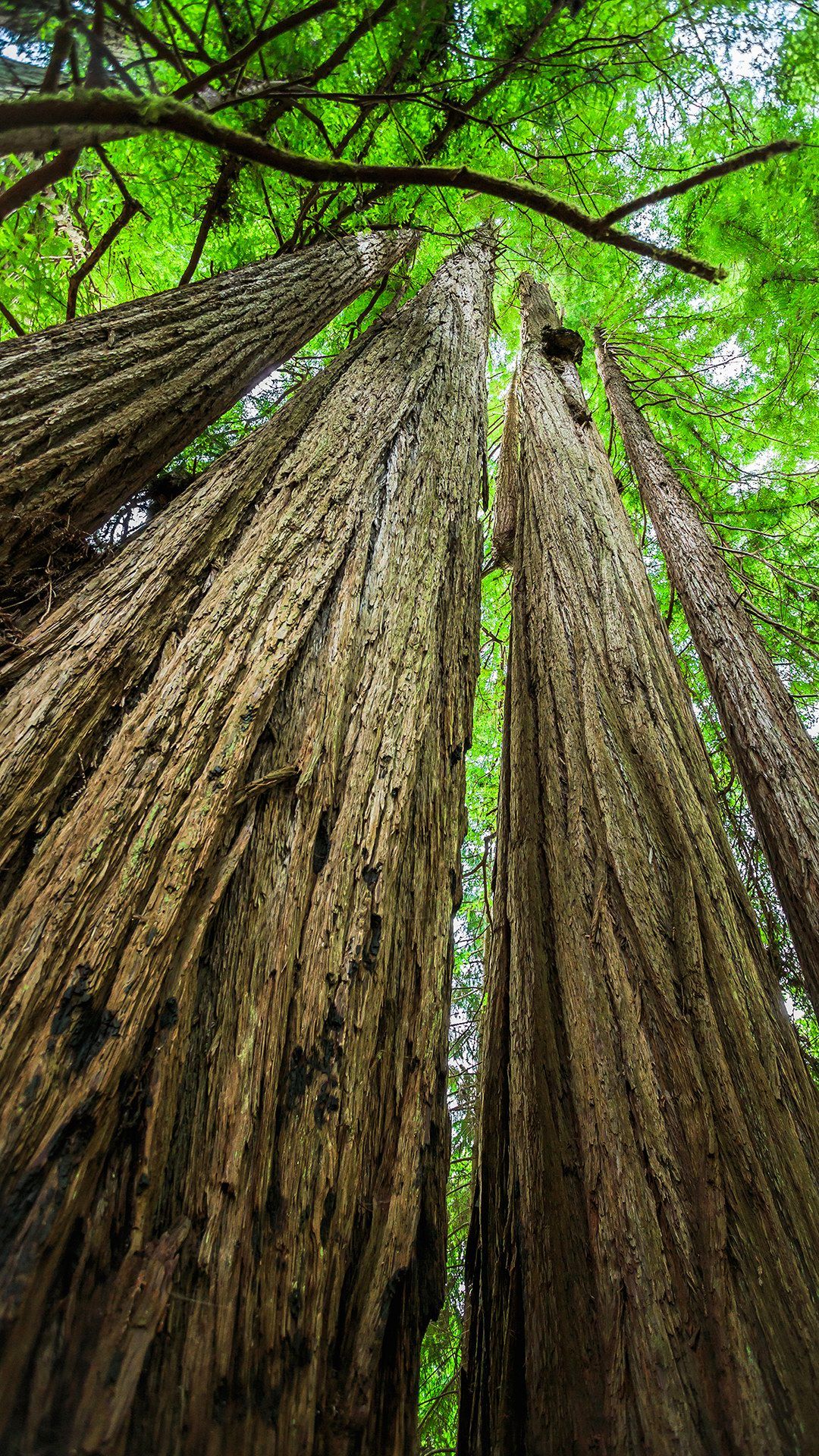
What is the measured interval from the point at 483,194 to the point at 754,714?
10.8ft

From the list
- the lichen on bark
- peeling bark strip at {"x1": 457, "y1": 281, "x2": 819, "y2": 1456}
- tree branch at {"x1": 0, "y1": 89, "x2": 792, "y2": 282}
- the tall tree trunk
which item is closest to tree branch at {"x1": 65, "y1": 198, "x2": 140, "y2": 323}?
the lichen on bark

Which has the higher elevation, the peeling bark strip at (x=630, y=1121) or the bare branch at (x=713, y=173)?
the bare branch at (x=713, y=173)

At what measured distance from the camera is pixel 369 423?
2391 millimetres

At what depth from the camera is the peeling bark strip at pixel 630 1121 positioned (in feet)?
3.43

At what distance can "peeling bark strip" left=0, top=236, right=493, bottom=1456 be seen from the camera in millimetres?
719

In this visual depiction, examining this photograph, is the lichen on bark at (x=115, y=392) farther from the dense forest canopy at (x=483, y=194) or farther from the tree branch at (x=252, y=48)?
the tree branch at (x=252, y=48)

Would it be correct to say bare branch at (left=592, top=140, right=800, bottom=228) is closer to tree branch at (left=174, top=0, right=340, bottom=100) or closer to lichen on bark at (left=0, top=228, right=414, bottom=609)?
tree branch at (left=174, top=0, right=340, bottom=100)

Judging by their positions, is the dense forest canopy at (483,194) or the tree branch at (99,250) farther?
the tree branch at (99,250)

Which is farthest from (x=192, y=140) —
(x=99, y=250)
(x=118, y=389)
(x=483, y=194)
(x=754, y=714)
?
(x=754, y=714)

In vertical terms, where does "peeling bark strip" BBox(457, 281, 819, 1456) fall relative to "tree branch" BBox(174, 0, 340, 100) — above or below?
below

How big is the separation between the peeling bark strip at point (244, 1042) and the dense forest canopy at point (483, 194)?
34.4 inches

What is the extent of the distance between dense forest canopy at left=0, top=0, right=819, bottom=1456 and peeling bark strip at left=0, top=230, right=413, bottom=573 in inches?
8.0

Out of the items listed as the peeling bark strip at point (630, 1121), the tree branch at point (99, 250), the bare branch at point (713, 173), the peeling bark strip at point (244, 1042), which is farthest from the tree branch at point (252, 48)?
the peeling bark strip at point (630, 1121)

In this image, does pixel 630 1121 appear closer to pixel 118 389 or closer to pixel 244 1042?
pixel 244 1042
